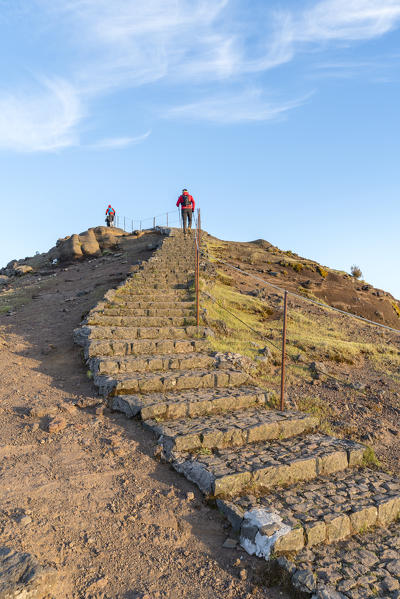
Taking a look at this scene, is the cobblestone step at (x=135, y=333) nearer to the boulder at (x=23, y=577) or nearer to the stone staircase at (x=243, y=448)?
the stone staircase at (x=243, y=448)

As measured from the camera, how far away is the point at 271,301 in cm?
1720

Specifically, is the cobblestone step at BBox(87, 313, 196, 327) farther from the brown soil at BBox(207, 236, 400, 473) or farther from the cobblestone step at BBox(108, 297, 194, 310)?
the brown soil at BBox(207, 236, 400, 473)

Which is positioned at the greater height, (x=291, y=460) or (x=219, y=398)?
(x=219, y=398)

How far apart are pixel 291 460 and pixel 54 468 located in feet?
9.18

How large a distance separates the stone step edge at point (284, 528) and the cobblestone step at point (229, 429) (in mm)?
1043

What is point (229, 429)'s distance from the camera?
5309mm

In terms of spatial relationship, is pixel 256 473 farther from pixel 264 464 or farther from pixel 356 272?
pixel 356 272

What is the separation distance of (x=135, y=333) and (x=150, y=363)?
5.55 ft

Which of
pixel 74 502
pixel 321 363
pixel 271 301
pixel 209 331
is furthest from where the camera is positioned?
pixel 271 301

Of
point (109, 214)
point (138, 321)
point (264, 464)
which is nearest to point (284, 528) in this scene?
point (264, 464)

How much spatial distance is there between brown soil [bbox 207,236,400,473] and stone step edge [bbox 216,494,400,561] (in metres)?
2.35

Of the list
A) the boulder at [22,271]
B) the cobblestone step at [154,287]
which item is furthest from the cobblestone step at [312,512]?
the boulder at [22,271]

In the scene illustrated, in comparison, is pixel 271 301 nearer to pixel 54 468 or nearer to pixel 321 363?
pixel 321 363

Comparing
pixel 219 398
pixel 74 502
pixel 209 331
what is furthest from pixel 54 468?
pixel 209 331
